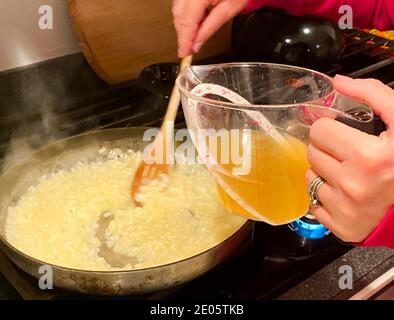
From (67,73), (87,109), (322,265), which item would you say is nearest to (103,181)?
(87,109)

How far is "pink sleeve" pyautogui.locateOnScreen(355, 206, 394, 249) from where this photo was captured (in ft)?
2.04

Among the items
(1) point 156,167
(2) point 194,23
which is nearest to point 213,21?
(2) point 194,23

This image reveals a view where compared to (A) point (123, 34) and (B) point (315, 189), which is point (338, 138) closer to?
(B) point (315, 189)

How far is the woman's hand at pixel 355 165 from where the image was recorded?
0.58 m

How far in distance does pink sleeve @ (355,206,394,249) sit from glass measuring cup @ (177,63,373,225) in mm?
91

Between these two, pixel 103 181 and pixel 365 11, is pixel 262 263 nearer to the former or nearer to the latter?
pixel 103 181

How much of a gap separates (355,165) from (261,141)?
134 millimetres

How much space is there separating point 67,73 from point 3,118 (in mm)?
170

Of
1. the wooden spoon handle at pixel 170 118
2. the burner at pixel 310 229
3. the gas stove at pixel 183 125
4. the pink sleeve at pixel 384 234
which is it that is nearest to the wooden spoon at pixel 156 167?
the wooden spoon handle at pixel 170 118

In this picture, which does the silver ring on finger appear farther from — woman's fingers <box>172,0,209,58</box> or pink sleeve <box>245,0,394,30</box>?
pink sleeve <box>245,0,394,30</box>

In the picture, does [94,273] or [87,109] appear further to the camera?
[87,109]

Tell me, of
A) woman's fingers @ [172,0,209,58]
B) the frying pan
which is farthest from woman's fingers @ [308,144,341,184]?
woman's fingers @ [172,0,209,58]

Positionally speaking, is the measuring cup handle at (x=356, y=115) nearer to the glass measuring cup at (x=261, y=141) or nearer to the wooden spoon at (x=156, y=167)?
the glass measuring cup at (x=261, y=141)

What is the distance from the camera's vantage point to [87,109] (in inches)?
44.0
